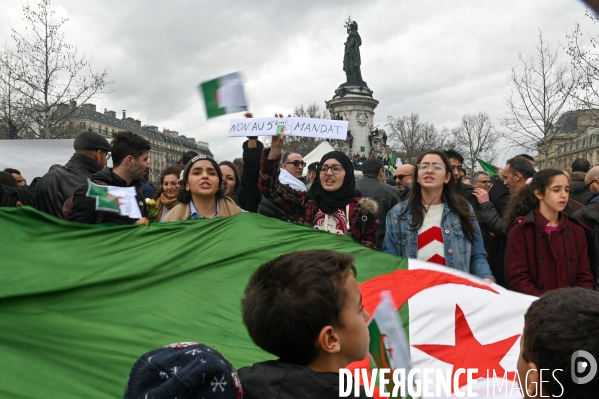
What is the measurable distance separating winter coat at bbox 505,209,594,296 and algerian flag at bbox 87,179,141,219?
8.54ft

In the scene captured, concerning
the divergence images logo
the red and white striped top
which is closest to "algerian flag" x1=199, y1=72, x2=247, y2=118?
the red and white striped top

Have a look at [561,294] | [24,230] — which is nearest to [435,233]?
[561,294]

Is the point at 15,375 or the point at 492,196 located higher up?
the point at 492,196

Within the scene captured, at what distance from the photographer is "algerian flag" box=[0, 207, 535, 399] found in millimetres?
2506

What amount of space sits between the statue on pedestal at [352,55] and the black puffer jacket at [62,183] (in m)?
31.6

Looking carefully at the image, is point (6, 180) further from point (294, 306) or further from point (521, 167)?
point (521, 167)

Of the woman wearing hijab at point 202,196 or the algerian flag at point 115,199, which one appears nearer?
the algerian flag at point 115,199

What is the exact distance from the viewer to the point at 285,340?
5.16 feet

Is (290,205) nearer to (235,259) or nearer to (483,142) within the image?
(235,259)

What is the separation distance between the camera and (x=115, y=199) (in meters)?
3.57

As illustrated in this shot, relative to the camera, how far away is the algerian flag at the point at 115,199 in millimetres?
3506

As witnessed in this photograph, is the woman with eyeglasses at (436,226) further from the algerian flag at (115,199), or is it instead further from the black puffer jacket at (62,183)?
the black puffer jacket at (62,183)

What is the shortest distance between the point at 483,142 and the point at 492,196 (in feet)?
177

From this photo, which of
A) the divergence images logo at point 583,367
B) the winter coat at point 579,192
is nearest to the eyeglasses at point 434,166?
the divergence images logo at point 583,367
